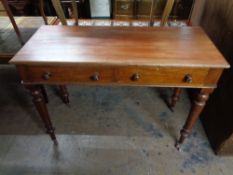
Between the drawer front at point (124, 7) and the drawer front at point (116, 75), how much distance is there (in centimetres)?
168

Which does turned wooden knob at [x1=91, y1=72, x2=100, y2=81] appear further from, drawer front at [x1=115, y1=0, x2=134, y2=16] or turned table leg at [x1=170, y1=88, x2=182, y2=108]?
drawer front at [x1=115, y1=0, x2=134, y2=16]

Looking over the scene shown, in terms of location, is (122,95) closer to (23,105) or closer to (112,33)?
(112,33)

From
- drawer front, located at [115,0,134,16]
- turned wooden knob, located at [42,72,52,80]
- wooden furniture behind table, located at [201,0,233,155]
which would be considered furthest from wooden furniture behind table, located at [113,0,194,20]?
turned wooden knob, located at [42,72,52,80]

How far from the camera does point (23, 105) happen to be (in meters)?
1.74

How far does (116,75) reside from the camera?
95 cm

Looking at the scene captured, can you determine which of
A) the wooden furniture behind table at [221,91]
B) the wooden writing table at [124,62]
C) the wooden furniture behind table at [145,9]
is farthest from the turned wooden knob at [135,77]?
the wooden furniture behind table at [145,9]

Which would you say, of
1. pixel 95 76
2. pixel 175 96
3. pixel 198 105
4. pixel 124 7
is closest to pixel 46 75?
pixel 95 76

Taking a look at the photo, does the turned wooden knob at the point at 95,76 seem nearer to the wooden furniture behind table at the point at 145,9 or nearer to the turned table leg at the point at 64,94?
the turned table leg at the point at 64,94

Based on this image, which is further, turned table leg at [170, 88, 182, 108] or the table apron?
turned table leg at [170, 88, 182, 108]

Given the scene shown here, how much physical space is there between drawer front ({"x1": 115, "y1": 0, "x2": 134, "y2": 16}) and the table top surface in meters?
1.29

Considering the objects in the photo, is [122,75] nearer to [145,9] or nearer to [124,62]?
[124,62]

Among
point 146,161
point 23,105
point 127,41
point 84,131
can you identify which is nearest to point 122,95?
point 84,131

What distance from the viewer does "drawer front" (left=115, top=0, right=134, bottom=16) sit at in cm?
229

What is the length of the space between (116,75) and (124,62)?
97 mm
